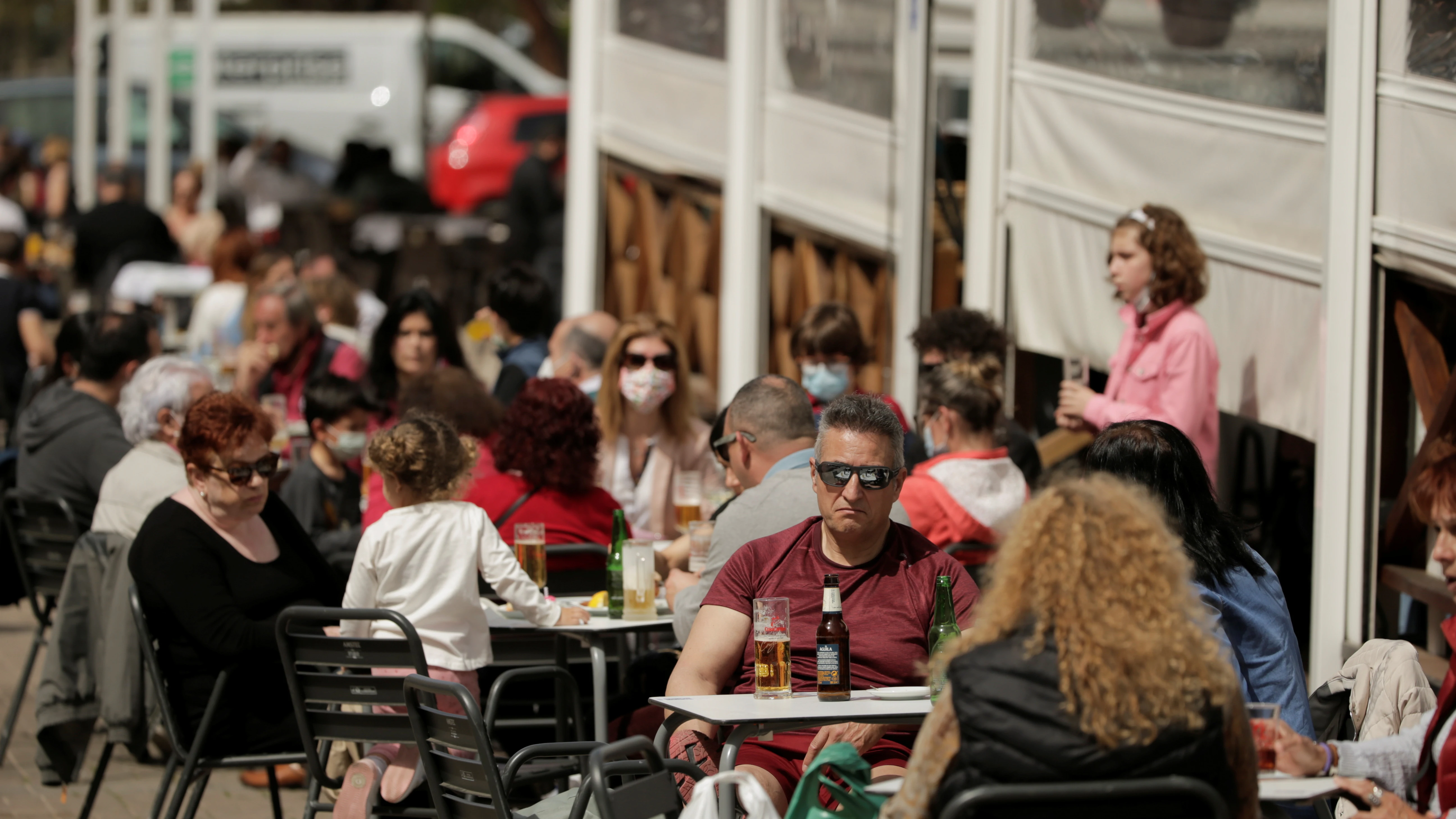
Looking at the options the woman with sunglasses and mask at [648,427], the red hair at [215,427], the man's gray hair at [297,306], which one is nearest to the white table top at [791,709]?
the red hair at [215,427]

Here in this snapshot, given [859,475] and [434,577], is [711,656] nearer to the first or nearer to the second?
[859,475]

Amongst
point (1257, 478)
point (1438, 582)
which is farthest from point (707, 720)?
point (1257, 478)

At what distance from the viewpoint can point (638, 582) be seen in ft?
16.6

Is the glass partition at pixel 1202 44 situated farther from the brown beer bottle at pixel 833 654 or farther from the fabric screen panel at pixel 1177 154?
the brown beer bottle at pixel 833 654

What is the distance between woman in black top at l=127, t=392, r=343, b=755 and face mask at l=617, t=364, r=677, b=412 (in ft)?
6.98

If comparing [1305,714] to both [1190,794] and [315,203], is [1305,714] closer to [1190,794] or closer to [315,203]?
[1190,794]

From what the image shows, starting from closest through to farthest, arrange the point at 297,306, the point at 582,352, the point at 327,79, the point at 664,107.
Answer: the point at 582,352
the point at 297,306
the point at 664,107
the point at 327,79

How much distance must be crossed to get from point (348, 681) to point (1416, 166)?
137 inches

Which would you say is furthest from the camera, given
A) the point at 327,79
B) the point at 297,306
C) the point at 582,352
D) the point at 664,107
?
the point at 327,79

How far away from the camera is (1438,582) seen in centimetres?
505

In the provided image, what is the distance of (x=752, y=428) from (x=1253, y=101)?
246cm

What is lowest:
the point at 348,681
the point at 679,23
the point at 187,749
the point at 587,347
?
the point at 187,749

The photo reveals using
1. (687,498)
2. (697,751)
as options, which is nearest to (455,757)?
(697,751)

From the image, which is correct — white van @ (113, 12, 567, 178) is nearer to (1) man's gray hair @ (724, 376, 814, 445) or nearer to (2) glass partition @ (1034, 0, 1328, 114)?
(2) glass partition @ (1034, 0, 1328, 114)
